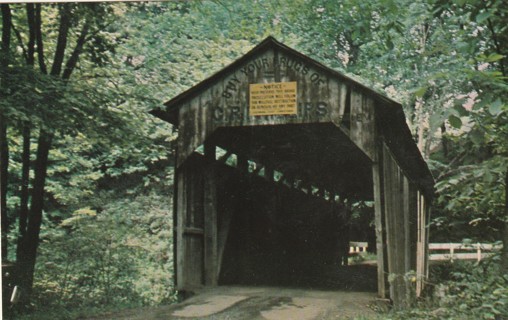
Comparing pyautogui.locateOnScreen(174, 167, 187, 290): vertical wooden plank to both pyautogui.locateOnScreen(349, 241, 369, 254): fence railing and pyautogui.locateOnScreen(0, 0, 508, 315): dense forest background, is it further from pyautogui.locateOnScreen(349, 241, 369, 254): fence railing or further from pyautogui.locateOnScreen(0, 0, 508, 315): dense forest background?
pyautogui.locateOnScreen(349, 241, 369, 254): fence railing

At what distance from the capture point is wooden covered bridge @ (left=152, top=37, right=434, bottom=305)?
8211mm

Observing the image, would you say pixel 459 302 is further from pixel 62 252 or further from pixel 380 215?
pixel 62 252

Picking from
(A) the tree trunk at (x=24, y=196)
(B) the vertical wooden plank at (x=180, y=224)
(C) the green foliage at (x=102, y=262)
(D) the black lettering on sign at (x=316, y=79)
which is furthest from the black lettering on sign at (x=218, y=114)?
(C) the green foliage at (x=102, y=262)

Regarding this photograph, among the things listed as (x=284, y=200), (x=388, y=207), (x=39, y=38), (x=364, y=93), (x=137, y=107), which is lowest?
(x=388, y=207)

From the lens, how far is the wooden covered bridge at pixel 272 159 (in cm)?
821

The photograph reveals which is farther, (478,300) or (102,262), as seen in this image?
(102,262)

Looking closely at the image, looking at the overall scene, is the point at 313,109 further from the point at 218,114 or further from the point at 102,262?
the point at 102,262

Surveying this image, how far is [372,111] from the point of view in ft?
26.4

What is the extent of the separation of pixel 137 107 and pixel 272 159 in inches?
131

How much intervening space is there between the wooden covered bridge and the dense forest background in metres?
0.93

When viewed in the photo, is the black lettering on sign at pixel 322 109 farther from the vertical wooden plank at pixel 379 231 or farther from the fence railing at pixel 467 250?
the fence railing at pixel 467 250

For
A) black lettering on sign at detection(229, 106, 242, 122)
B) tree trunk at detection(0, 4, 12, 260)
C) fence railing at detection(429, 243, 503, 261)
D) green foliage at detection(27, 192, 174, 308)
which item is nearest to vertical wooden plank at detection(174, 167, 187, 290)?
green foliage at detection(27, 192, 174, 308)

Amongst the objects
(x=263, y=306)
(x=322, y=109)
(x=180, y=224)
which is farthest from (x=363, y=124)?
(x=180, y=224)

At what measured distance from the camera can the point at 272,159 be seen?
12.1 meters
